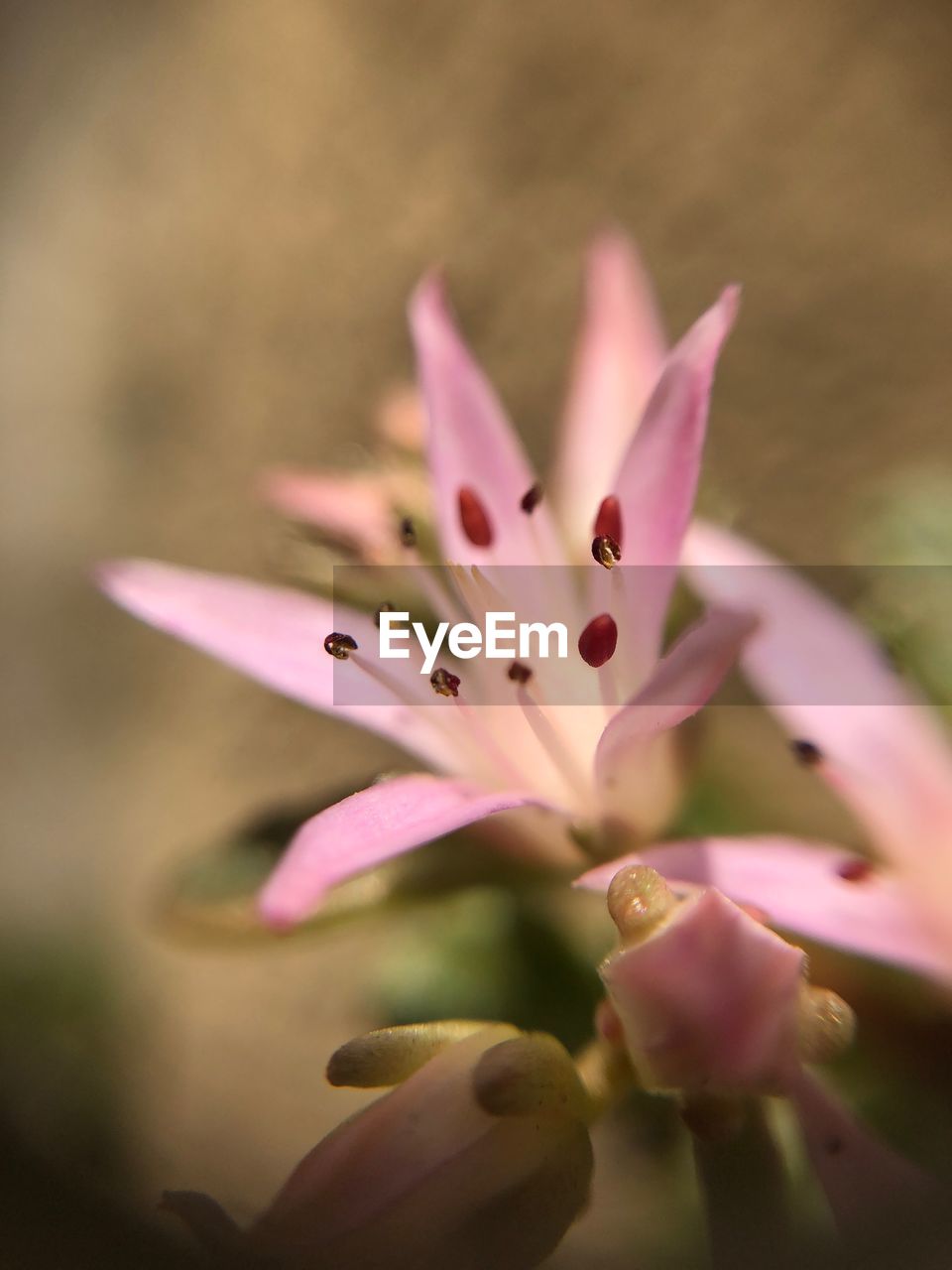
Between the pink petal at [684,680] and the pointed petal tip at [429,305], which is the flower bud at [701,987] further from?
→ the pointed petal tip at [429,305]

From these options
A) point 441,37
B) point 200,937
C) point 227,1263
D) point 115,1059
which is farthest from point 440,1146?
point 441,37

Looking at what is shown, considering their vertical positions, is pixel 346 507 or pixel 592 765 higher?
pixel 346 507

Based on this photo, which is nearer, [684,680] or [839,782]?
[684,680]

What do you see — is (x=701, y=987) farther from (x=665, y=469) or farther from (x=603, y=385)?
(x=603, y=385)

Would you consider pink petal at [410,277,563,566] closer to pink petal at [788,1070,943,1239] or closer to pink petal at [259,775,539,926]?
pink petal at [259,775,539,926]

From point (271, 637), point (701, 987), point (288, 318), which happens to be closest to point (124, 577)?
point (271, 637)

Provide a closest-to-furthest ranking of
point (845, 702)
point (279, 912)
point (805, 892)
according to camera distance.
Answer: point (279, 912) → point (805, 892) → point (845, 702)
